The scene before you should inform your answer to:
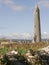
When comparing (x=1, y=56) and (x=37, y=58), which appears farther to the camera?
(x=37, y=58)

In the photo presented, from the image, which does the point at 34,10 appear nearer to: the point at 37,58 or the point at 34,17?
the point at 34,17

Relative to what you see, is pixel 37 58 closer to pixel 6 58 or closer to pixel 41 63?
pixel 41 63

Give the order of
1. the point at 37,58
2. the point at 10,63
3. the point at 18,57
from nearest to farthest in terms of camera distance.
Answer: the point at 10,63 → the point at 18,57 → the point at 37,58

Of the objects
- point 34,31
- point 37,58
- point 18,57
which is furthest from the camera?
point 34,31

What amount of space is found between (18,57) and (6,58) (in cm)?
113

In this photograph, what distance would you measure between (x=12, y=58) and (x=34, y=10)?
35.0 meters

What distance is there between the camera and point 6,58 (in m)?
18.8

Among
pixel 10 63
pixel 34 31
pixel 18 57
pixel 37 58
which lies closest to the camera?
pixel 10 63

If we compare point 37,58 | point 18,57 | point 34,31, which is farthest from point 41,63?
point 34,31

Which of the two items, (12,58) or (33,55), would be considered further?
(33,55)

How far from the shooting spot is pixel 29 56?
20844mm

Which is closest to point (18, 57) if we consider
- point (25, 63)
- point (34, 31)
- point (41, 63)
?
point (25, 63)

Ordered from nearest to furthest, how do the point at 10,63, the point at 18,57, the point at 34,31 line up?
1. the point at 10,63
2. the point at 18,57
3. the point at 34,31

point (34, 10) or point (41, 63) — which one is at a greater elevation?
point (34, 10)
